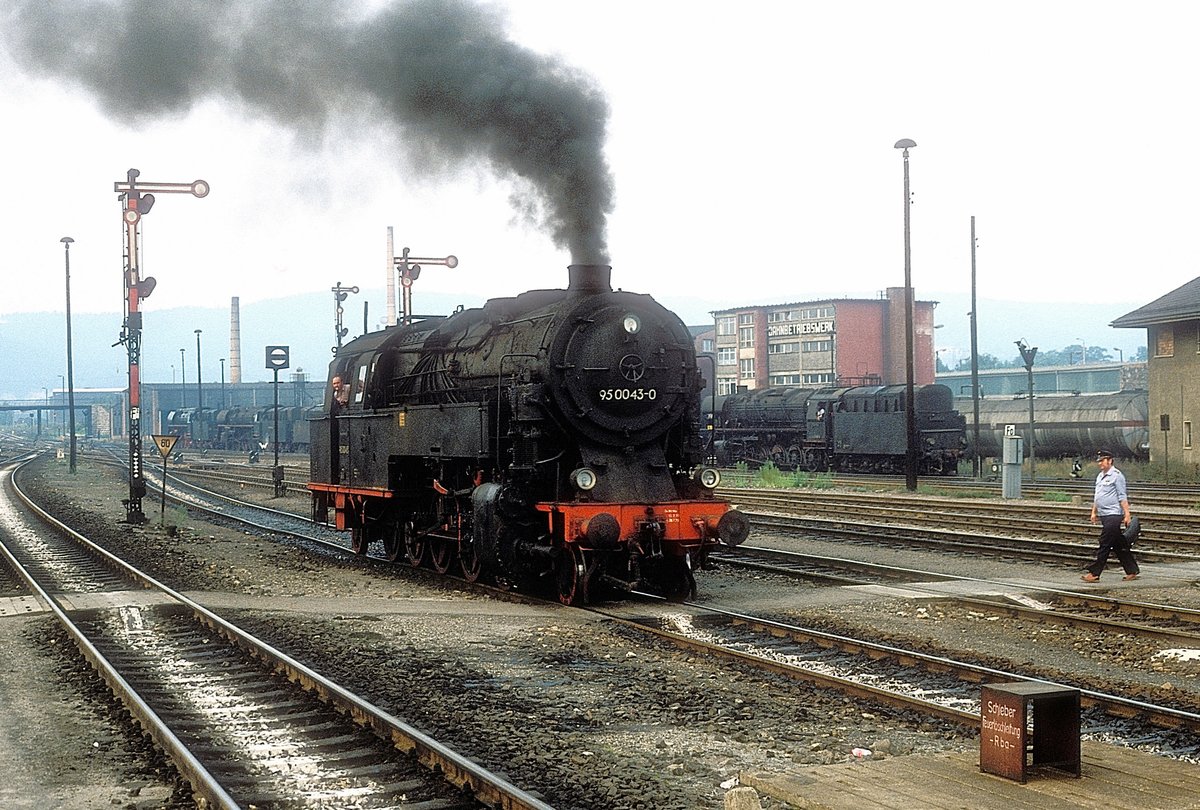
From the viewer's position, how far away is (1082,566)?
1642 centimetres

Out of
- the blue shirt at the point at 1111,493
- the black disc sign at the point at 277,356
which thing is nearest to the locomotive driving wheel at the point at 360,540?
the blue shirt at the point at 1111,493

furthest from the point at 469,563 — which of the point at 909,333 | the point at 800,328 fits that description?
the point at 800,328

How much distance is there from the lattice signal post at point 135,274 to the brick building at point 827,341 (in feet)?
189

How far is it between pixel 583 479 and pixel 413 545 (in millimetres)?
5397

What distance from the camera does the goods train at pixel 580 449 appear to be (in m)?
13.4

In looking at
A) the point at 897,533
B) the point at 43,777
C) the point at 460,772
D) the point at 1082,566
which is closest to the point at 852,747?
the point at 460,772

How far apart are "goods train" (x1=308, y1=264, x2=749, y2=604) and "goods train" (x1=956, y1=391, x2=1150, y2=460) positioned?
91.9ft

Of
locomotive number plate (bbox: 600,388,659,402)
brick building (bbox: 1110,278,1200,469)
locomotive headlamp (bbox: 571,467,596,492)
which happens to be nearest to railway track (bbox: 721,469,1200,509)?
brick building (bbox: 1110,278,1200,469)

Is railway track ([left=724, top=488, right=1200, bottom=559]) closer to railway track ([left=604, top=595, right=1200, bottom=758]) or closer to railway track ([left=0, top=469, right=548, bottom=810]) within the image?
railway track ([left=604, top=595, right=1200, bottom=758])

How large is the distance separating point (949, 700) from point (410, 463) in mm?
9971

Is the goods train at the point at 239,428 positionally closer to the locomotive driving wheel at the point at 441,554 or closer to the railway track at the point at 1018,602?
the locomotive driving wheel at the point at 441,554

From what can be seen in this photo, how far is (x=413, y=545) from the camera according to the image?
17828 millimetres

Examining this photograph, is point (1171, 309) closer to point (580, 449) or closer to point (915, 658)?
point (580, 449)

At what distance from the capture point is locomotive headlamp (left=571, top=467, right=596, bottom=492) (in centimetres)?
1320
